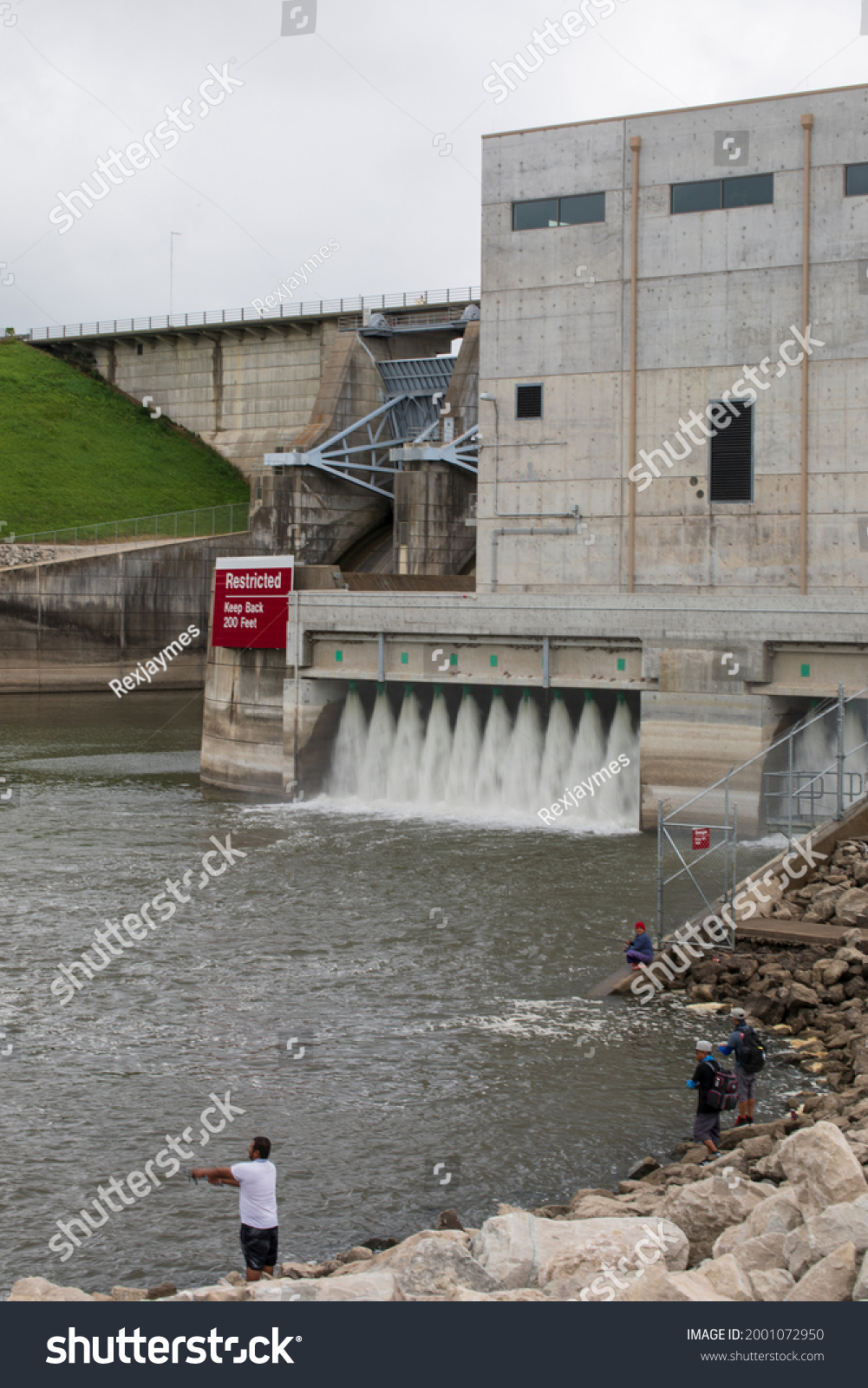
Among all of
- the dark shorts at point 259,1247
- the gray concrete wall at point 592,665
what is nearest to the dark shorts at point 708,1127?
the dark shorts at point 259,1247

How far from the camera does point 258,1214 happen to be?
12.1m

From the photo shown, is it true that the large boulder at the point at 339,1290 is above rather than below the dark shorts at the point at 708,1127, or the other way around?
above

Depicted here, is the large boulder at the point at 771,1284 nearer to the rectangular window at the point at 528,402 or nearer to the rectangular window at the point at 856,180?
the rectangular window at the point at 856,180

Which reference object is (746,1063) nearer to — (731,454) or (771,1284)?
(771,1284)

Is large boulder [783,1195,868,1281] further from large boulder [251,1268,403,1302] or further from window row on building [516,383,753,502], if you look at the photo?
window row on building [516,383,753,502]

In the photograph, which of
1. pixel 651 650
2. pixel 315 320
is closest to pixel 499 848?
pixel 651 650

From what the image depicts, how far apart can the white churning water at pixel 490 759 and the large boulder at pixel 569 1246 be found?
76.5ft

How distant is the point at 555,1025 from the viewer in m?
19.2

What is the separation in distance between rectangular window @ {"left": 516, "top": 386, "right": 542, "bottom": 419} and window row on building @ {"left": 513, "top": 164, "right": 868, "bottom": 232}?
453cm

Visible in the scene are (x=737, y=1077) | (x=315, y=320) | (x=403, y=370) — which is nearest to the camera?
(x=737, y=1077)

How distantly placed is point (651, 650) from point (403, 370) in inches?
1799

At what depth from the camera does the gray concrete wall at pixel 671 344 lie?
37.0 m

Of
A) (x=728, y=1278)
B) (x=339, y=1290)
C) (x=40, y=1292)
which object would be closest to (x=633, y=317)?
(x=728, y=1278)
